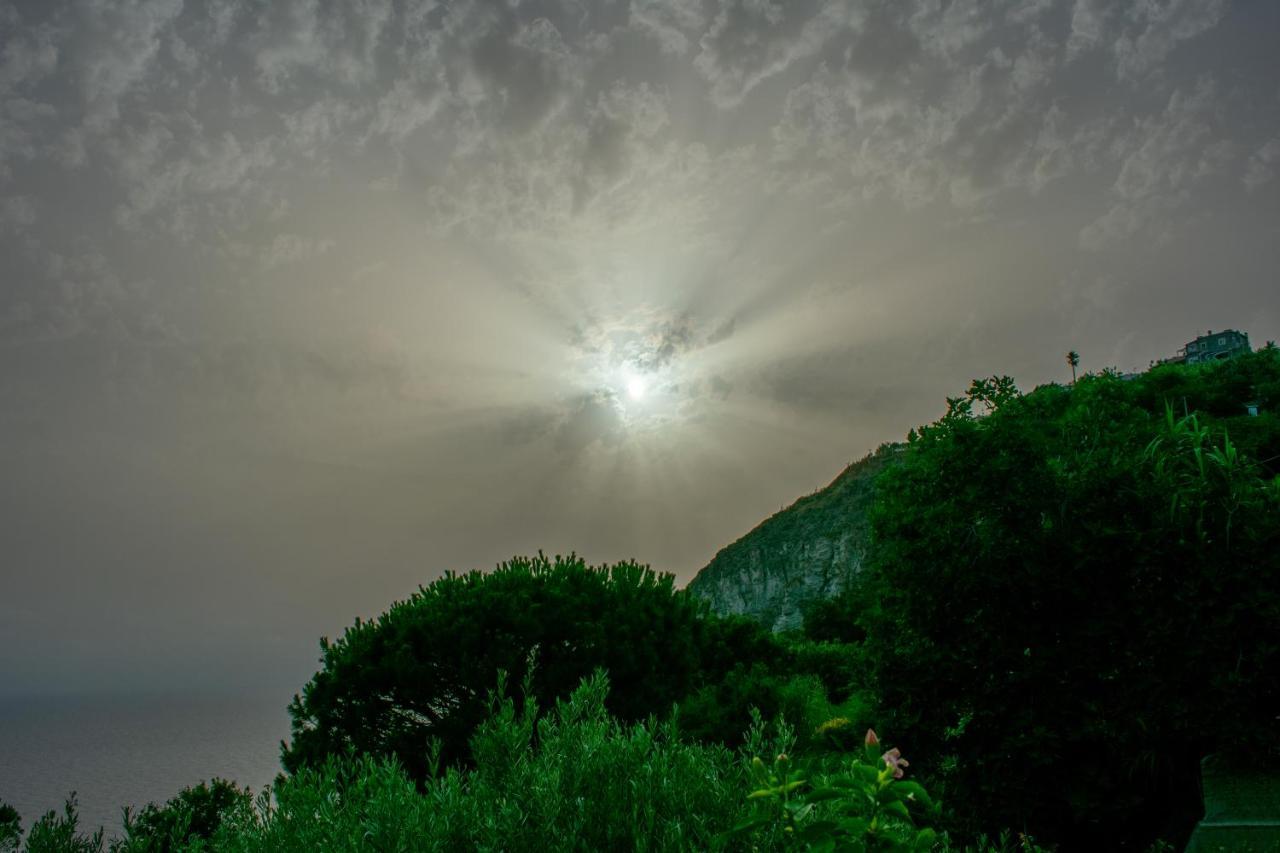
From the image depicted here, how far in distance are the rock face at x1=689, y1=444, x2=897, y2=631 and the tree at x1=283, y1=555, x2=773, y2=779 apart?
57.6 m

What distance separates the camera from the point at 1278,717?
9.85 meters

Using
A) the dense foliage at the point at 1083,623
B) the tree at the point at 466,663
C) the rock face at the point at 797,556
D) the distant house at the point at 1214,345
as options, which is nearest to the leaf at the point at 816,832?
the dense foliage at the point at 1083,623

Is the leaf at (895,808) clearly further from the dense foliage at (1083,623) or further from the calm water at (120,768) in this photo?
the calm water at (120,768)

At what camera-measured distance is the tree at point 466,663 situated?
48.8 feet

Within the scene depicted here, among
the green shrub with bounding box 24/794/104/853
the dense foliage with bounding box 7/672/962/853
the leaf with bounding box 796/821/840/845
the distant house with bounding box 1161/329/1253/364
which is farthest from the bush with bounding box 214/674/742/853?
the distant house with bounding box 1161/329/1253/364

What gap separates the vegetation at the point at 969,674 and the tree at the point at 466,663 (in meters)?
0.06

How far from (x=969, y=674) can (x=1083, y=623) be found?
5.75 feet

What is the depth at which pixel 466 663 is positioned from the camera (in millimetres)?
14750

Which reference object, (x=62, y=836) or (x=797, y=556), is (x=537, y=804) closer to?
(x=62, y=836)

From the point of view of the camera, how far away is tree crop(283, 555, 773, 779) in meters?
14.9

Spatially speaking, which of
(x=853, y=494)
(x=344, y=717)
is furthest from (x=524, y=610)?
(x=853, y=494)

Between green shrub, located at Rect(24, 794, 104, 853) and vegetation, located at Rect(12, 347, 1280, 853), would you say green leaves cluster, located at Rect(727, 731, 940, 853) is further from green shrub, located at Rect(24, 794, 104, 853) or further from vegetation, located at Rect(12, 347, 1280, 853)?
green shrub, located at Rect(24, 794, 104, 853)

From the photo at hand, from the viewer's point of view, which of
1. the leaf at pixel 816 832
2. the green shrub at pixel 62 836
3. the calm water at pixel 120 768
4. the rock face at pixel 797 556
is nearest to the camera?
the leaf at pixel 816 832

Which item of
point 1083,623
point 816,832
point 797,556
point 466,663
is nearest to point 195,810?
point 466,663
